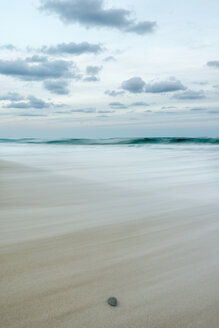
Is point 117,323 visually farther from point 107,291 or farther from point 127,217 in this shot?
point 127,217

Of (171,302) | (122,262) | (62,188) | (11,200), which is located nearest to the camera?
(171,302)

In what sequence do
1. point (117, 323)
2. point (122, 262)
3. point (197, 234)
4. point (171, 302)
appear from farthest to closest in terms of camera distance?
1. point (197, 234)
2. point (122, 262)
3. point (171, 302)
4. point (117, 323)

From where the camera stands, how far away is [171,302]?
3.34 ft

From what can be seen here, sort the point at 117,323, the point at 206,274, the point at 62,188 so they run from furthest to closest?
the point at 62,188 < the point at 206,274 < the point at 117,323

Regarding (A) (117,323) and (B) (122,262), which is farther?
(B) (122,262)

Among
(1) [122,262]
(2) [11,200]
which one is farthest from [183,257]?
(2) [11,200]

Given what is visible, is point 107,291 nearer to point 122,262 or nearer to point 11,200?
point 122,262

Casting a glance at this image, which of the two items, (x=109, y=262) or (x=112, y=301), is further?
(x=109, y=262)

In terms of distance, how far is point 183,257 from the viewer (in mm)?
1354

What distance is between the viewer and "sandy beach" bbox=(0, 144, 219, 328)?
948 mm

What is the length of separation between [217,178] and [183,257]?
9.05 feet

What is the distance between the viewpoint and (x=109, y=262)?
1.30 metres

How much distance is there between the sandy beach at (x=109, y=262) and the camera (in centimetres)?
95

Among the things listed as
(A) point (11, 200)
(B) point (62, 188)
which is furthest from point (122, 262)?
(B) point (62, 188)
